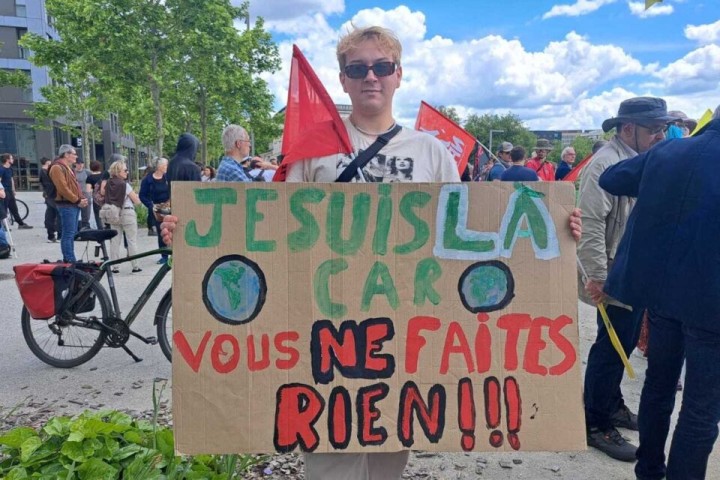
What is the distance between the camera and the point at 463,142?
286 inches

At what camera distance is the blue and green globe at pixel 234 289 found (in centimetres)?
189

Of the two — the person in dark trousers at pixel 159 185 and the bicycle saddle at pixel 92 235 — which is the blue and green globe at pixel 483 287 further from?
the person in dark trousers at pixel 159 185

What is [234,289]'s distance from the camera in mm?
1896

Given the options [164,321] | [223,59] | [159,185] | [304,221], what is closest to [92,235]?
[164,321]

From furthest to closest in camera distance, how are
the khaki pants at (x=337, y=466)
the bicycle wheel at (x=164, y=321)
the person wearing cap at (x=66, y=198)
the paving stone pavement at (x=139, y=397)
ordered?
1. the person wearing cap at (x=66, y=198)
2. the bicycle wheel at (x=164, y=321)
3. the paving stone pavement at (x=139, y=397)
4. the khaki pants at (x=337, y=466)

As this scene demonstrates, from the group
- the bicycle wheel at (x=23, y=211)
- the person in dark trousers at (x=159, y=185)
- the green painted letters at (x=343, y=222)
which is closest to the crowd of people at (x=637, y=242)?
the green painted letters at (x=343, y=222)

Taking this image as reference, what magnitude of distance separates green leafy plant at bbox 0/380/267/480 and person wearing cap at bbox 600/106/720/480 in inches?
72.4

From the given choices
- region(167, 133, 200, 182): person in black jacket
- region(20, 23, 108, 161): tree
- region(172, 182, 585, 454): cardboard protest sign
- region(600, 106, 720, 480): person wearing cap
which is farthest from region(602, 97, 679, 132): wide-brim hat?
region(20, 23, 108, 161): tree

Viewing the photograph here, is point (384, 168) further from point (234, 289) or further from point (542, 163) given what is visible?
point (542, 163)

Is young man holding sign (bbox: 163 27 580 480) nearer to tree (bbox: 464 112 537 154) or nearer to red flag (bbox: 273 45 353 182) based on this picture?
red flag (bbox: 273 45 353 182)

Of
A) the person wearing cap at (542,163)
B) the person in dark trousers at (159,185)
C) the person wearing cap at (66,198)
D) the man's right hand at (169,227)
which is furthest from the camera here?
the person wearing cap at (542,163)

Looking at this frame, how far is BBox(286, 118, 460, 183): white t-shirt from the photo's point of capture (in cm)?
204

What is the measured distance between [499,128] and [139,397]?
65.7m

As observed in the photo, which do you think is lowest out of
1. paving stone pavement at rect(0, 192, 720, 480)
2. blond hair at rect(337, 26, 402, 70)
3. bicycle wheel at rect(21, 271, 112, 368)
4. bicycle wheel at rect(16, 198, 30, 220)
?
paving stone pavement at rect(0, 192, 720, 480)
